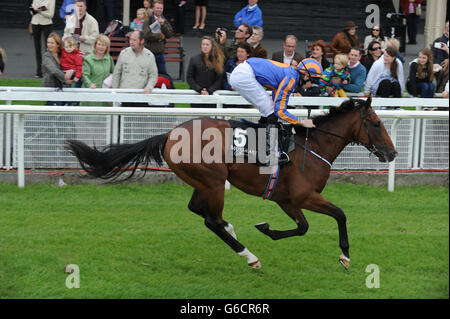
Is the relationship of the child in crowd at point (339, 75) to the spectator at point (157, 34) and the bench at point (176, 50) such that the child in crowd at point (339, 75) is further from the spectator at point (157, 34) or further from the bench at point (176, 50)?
the bench at point (176, 50)

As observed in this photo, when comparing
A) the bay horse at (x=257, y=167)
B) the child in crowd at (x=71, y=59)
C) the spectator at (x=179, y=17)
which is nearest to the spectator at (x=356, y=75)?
the bay horse at (x=257, y=167)

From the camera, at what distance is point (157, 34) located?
397 inches

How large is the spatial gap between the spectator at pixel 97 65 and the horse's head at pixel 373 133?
11.9 feet

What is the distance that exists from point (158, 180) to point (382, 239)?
2469 mm

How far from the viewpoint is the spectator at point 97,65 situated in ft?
28.0

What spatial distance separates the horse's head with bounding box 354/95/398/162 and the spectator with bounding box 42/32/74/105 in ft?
12.1

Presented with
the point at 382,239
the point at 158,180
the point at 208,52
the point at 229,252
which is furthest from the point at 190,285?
the point at 208,52

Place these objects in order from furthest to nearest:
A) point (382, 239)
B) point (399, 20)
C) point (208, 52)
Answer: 1. point (399, 20)
2. point (208, 52)
3. point (382, 239)

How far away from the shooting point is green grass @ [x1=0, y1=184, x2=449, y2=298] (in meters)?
5.11

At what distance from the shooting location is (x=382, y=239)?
6.18m

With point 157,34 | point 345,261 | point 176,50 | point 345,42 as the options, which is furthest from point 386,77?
point 176,50

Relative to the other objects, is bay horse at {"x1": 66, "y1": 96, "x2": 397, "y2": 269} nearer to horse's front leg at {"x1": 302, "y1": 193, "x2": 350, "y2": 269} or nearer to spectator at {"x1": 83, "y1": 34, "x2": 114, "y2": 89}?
horse's front leg at {"x1": 302, "y1": 193, "x2": 350, "y2": 269}

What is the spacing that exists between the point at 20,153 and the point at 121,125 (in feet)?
3.28

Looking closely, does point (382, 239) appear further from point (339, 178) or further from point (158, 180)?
point (158, 180)
